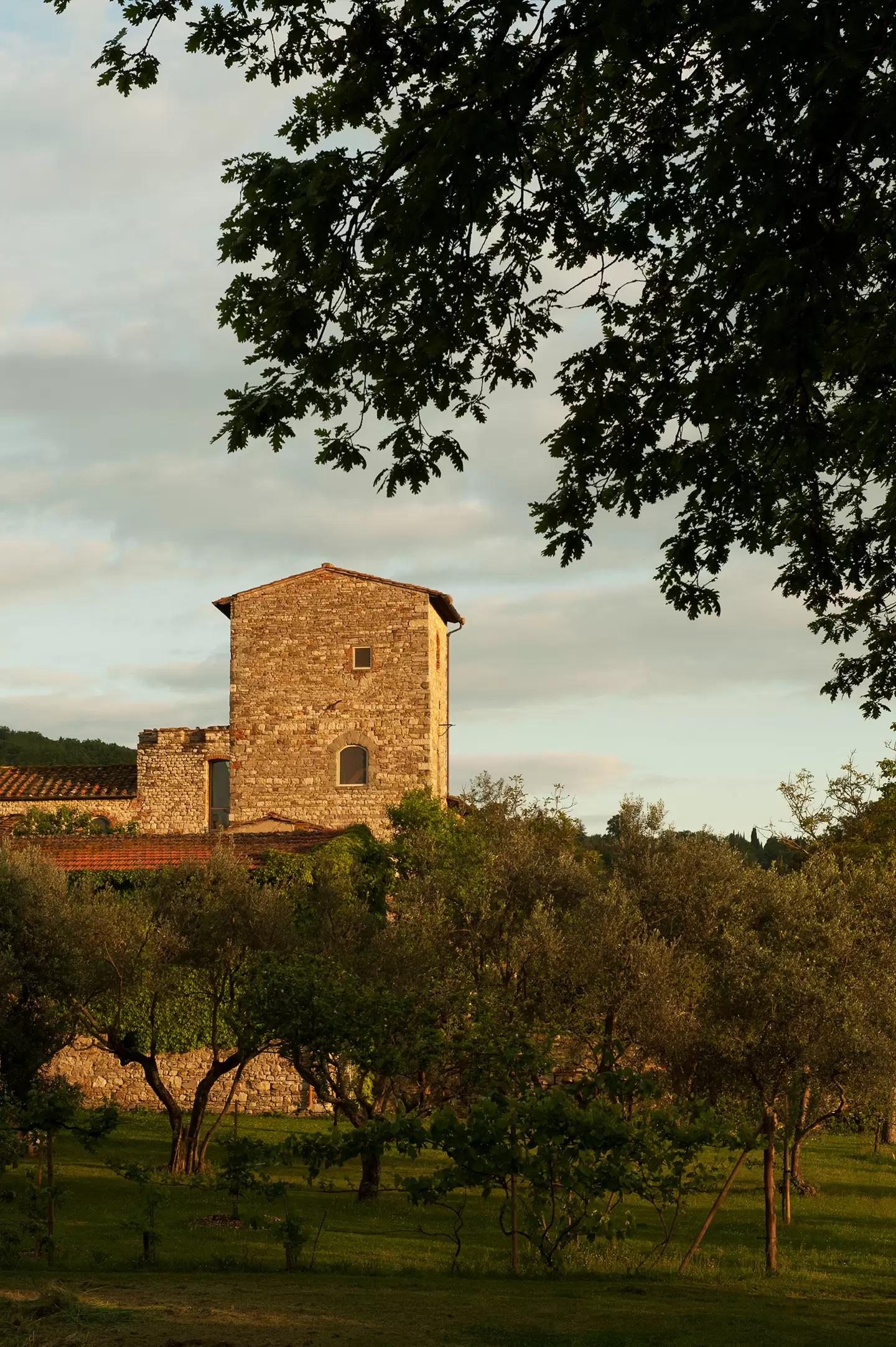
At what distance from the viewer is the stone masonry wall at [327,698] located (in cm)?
3550

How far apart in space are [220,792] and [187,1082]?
40.3 feet

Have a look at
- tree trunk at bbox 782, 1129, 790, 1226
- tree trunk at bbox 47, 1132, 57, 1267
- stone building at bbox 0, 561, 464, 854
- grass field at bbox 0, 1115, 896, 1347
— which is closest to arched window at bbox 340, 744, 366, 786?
stone building at bbox 0, 561, 464, 854

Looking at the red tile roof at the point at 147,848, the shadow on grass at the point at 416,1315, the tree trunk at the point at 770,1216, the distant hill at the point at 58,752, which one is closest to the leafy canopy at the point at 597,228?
the shadow on grass at the point at 416,1315

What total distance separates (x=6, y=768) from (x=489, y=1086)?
26.3m

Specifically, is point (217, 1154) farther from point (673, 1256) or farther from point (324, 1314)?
point (324, 1314)

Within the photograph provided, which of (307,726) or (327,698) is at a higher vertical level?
(327,698)

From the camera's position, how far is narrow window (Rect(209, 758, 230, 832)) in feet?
118

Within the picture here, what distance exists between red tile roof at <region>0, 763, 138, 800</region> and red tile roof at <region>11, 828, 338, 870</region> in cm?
792

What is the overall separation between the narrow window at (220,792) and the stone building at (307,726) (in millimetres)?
36

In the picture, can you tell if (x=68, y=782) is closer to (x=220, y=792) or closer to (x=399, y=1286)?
(x=220, y=792)

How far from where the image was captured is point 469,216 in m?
6.40

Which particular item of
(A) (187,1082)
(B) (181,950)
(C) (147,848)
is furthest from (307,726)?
(B) (181,950)

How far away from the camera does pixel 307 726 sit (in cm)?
3572

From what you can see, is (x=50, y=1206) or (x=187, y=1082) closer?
(x=50, y=1206)
